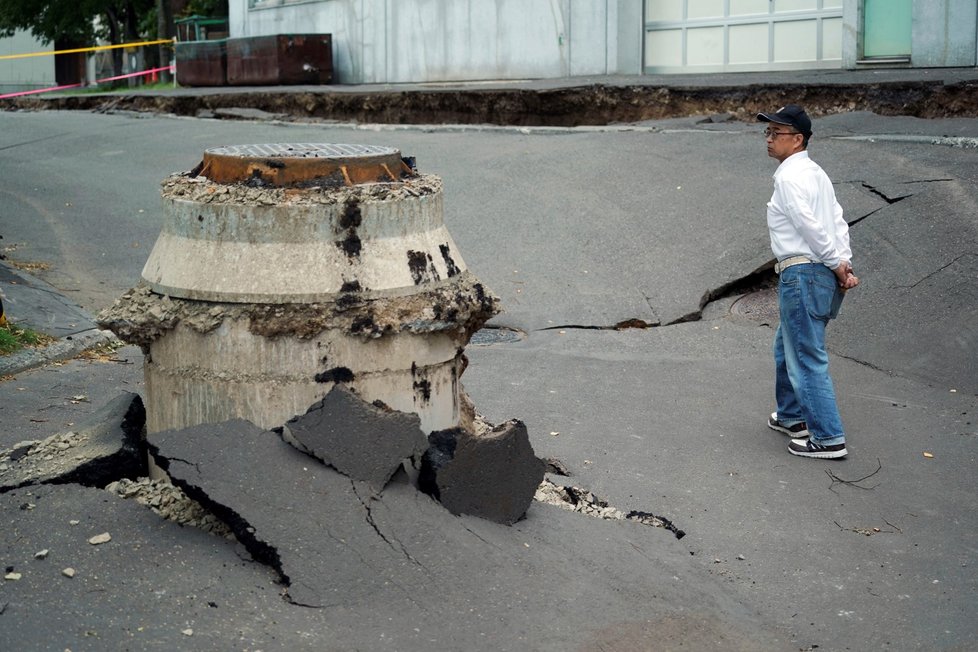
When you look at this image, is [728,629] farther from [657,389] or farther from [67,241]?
→ [67,241]

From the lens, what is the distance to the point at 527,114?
17828mm

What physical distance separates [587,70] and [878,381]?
1359cm

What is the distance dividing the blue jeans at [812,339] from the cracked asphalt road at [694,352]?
→ 25 cm

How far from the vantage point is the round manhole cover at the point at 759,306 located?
29.3 feet

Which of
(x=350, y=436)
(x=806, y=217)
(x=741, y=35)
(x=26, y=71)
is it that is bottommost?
(x=350, y=436)

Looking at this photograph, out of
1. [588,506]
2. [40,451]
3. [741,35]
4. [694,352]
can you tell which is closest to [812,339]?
[588,506]

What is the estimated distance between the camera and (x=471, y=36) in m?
22.3

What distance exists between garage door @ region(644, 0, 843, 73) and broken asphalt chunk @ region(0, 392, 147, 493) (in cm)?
1441

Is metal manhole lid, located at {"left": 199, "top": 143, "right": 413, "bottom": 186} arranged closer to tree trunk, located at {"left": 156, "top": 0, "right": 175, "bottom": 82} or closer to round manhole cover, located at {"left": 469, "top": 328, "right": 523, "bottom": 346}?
round manhole cover, located at {"left": 469, "top": 328, "right": 523, "bottom": 346}

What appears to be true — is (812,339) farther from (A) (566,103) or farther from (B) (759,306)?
(A) (566,103)

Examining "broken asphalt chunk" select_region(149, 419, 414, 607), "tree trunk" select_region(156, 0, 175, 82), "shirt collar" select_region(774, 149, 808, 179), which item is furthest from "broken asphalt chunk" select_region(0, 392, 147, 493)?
"tree trunk" select_region(156, 0, 175, 82)

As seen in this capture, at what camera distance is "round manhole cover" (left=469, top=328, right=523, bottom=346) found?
8.65 metres

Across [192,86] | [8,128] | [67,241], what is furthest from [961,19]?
[192,86]

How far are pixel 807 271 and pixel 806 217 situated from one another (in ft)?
1.01
